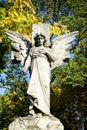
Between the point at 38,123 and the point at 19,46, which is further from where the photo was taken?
the point at 19,46

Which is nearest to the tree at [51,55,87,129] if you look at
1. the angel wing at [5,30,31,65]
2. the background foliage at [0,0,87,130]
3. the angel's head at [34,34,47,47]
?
the background foliage at [0,0,87,130]

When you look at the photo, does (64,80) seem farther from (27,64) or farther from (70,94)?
(27,64)

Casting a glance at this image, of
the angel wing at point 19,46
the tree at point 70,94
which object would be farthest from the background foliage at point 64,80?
the angel wing at point 19,46

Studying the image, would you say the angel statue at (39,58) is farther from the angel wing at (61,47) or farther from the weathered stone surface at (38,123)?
the weathered stone surface at (38,123)

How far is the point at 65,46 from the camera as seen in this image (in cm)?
968

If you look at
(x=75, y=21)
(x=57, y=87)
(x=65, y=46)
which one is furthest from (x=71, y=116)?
(x=65, y=46)

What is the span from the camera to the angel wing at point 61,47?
31.4ft

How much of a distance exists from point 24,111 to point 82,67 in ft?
16.0

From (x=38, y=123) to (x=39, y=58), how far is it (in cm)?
166

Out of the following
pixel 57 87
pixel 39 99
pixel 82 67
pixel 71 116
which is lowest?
pixel 71 116

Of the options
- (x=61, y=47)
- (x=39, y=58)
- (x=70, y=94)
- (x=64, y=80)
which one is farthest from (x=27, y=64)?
(x=70, y=94)

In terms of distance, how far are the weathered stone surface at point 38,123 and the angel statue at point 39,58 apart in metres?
0.20

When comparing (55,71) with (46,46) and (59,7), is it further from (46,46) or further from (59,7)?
(46,46)

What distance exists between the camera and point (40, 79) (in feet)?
29.5
